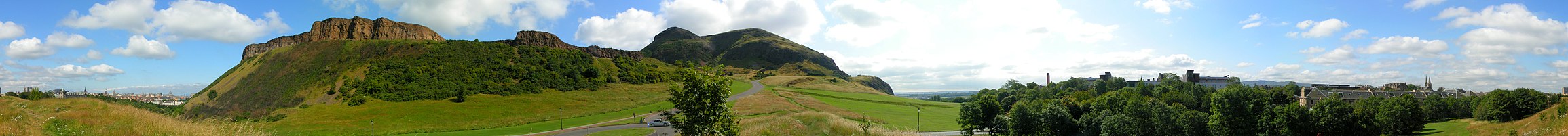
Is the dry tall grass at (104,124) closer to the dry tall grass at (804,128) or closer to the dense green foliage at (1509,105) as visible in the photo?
the dry tall grass at (804,128)

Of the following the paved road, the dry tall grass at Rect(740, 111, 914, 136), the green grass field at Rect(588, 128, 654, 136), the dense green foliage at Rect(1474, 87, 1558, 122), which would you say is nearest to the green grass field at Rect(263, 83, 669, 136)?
the green grass field at Rect(588, 128, 654, 136)

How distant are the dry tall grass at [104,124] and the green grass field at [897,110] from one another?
46.4 meters

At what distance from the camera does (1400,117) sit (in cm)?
7312

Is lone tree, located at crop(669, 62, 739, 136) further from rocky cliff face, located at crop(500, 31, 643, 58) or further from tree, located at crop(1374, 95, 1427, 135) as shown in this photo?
rocky cliff face, located at crop(500, 31, 643, 58)

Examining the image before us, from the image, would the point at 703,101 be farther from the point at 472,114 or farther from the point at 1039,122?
the point at 472,114

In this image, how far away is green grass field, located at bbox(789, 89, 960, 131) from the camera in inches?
2963

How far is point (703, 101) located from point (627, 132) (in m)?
38.7

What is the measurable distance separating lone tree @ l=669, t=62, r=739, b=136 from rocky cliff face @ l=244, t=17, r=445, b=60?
561 feet

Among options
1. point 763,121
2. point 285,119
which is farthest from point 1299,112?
point 285,119

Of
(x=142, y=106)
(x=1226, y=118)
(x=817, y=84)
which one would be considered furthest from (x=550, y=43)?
(x=1226, y=118)

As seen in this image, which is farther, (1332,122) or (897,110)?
(897,110)

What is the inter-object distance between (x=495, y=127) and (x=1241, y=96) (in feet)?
206

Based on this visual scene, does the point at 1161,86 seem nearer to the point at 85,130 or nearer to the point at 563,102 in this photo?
the point at 563,102

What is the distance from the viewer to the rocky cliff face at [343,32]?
165625 mm
